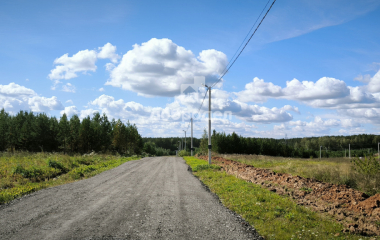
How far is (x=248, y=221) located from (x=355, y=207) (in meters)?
3.34

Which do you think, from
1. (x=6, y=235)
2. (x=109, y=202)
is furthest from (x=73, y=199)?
(x=6, y=235)

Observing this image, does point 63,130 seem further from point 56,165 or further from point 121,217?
point 121,217

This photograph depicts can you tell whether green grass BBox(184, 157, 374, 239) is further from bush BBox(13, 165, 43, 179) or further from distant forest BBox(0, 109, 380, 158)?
distant forest BBox(0, 109, 380, 158)

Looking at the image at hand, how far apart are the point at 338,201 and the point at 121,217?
6.84m

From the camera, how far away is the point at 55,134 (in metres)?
63.8

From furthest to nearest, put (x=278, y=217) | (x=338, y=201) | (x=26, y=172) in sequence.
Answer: (x=26, y=172)
(x=338, y=201)
(x=278, y=217)

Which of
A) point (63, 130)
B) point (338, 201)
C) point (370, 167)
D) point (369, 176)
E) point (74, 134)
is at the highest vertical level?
point (63, 130)

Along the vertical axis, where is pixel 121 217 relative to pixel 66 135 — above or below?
below

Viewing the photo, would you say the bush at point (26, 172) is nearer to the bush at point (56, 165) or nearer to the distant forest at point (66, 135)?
the bush at point (56, 165)

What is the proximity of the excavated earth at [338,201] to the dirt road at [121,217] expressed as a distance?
2675 millimetres

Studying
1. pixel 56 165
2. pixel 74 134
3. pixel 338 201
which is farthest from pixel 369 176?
pixel 74 134

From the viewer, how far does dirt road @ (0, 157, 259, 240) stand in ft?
19.0

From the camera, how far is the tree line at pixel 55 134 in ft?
194

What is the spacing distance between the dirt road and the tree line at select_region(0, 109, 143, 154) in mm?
53689
